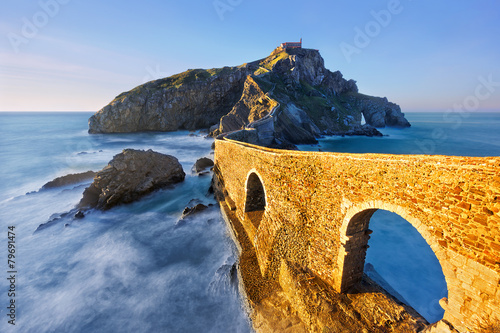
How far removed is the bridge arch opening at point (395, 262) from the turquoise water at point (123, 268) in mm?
5302

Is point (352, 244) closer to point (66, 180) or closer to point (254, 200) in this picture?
point (254, 200)

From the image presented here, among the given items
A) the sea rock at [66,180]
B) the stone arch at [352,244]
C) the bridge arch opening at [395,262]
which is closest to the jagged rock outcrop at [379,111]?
the bridge arch opening at [395,262]

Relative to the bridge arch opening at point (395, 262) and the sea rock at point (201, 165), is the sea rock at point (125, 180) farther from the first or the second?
the bridge arch opening at point (395, 262)

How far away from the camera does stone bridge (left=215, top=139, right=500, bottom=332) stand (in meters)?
4.71

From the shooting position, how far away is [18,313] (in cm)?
1019

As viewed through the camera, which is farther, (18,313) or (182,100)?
(182,100)

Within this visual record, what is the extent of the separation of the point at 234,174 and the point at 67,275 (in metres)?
11.6

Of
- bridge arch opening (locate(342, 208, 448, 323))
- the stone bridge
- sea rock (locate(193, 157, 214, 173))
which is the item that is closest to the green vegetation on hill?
sea rock (locate(193, 157, 214, 173))

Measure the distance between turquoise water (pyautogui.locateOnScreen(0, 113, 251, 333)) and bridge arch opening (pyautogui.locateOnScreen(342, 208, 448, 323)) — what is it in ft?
17.4

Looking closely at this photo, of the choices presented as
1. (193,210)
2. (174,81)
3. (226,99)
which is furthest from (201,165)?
(174,81)

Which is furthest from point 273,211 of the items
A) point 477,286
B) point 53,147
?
point 53,147

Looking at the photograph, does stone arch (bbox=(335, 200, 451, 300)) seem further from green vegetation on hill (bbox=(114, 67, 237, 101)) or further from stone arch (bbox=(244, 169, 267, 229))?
green vegetation on hill (bbox=(114, 67, 237, 101))

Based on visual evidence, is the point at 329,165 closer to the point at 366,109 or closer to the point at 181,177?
the point at 181,177

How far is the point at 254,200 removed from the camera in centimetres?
1448
